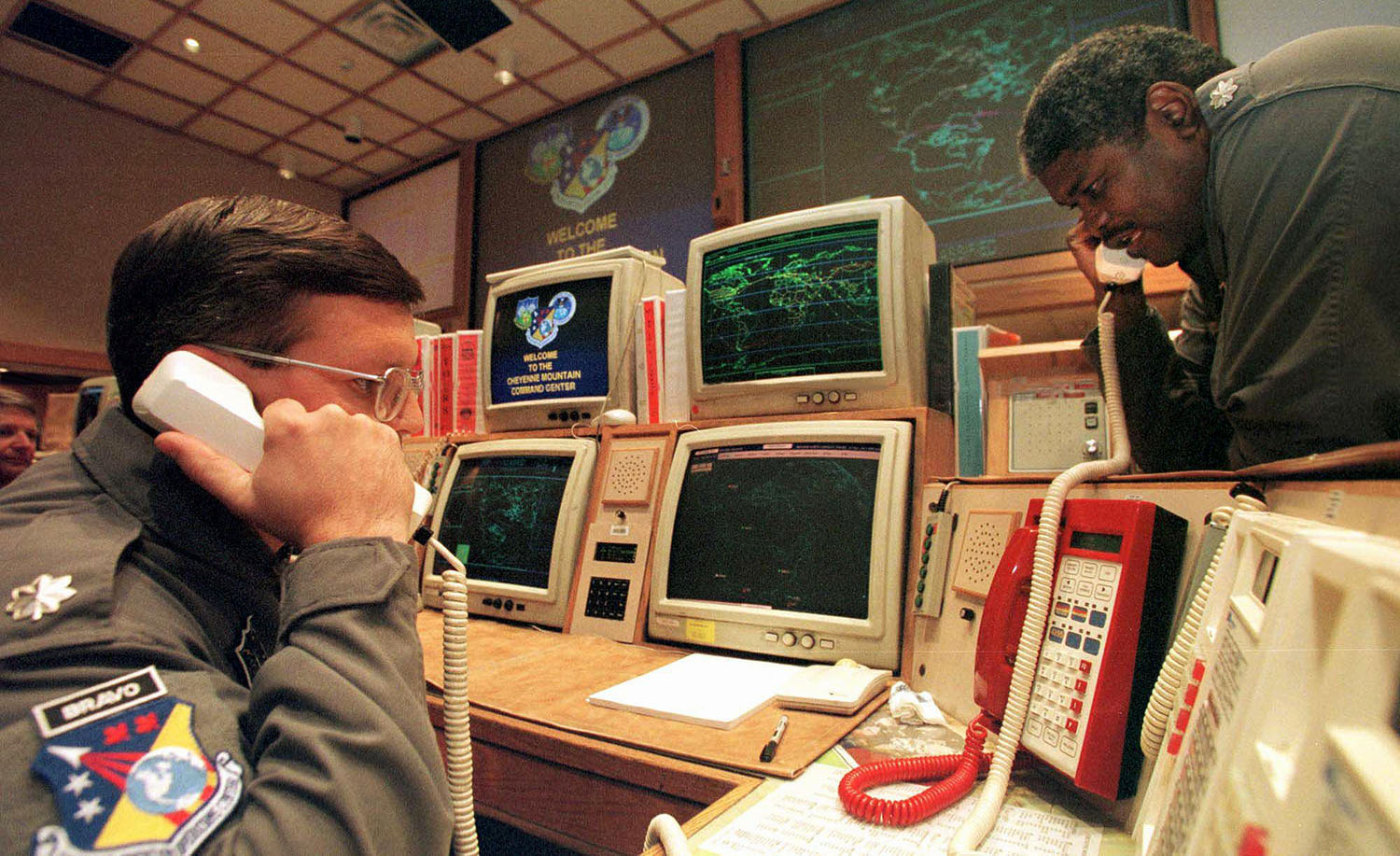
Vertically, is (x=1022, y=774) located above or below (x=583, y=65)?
below

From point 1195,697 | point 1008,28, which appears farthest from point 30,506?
point 1008,28

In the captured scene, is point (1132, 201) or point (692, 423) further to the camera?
point (692, 423)

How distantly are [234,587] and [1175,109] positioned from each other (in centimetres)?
153

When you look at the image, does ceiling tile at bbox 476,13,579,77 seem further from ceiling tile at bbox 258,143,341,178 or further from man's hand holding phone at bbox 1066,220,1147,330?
man's hand holding phone at bbox 1066,220,1147,330

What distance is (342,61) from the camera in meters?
3.91

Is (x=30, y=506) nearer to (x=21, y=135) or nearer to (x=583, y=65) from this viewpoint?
(x=583, y=65)

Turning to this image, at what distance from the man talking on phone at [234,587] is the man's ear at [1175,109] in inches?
48.9

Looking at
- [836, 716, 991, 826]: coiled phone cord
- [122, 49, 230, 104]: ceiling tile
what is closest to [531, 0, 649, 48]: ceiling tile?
[122, 49, 230, 104]: ceiling tile

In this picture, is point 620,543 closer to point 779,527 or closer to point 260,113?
point 779,527

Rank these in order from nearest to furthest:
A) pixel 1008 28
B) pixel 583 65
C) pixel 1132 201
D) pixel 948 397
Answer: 1. pixel 1132 201
2. pixel 948 397
3. pixel 1008 28
4. pixel 583 65

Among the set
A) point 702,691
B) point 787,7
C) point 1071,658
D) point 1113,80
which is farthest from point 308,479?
point 787,7

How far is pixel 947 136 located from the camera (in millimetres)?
3076

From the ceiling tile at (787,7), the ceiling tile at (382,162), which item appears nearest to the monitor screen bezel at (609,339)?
the ceiling tile at (787,7)

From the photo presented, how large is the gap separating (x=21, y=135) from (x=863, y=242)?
204 inches
